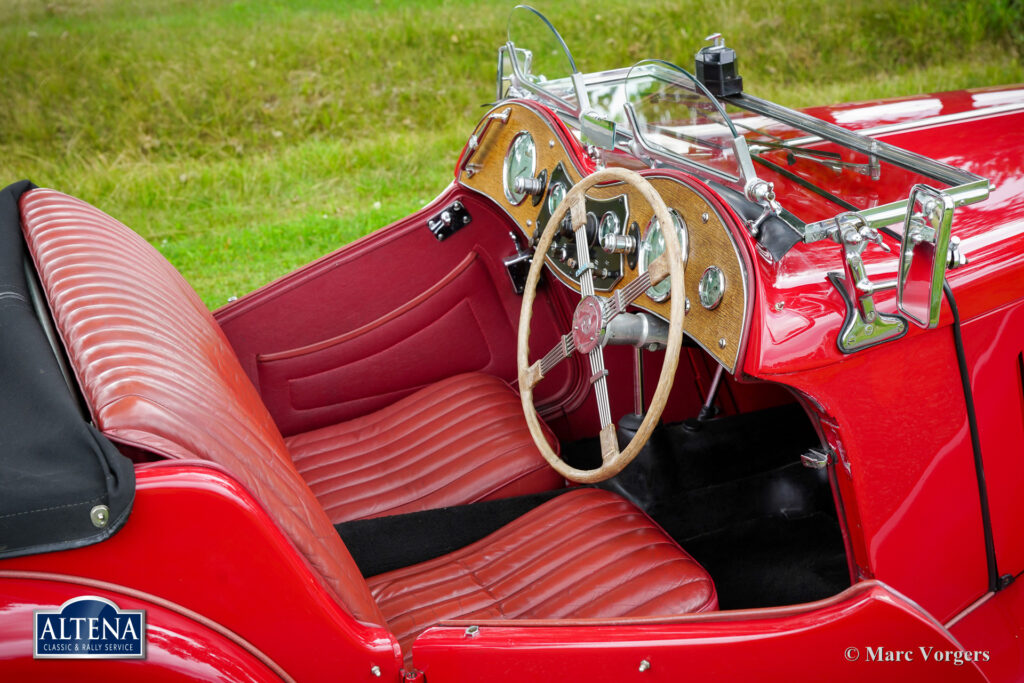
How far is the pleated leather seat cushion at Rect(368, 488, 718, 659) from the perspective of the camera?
5.57ft

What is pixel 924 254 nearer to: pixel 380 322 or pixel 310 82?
pixel 380 322

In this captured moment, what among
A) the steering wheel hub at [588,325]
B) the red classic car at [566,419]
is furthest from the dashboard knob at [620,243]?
the steering wheel hub at [588,325]

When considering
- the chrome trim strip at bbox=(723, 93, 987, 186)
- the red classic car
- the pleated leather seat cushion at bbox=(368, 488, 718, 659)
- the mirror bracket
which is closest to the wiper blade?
the red classic car

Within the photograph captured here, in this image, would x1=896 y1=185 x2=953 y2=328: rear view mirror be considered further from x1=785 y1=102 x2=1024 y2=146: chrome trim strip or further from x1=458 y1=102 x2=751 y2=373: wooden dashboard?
x1=785 y1=102 x2=1024 y2=146: chrome trim strip

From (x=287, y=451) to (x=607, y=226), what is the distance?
0.80 metres


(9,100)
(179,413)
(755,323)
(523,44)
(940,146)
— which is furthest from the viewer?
(9,100)

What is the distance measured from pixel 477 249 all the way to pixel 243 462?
1.34m

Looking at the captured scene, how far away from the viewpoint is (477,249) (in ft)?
8.37

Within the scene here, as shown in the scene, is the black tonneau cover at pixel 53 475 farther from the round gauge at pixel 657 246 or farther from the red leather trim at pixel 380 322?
the red leather trim at pixel 380 322

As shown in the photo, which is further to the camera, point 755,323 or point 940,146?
point 940,146

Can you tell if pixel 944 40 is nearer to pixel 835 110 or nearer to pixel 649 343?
pixel 835 110

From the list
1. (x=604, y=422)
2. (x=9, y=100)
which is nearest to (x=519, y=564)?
(x=604, y=422)

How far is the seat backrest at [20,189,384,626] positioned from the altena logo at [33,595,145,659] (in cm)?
21

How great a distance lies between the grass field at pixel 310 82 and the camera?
17.5 ft
